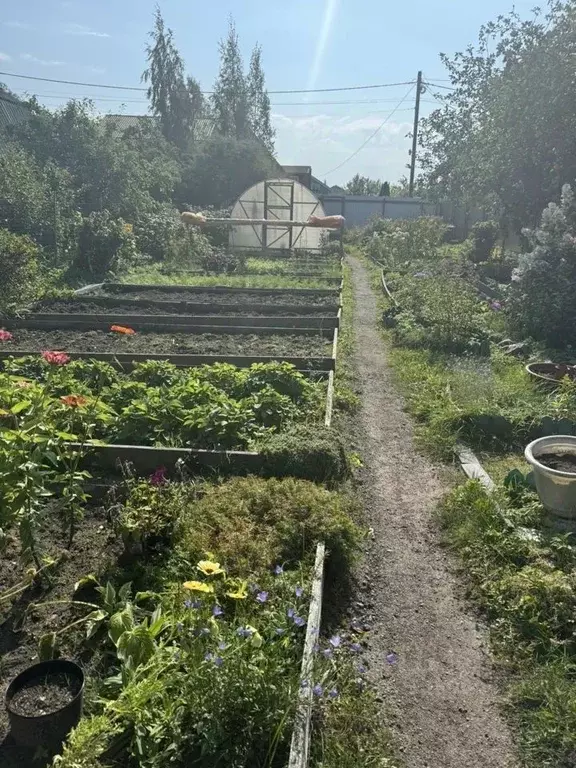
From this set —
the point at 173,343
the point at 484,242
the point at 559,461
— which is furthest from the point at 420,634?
the point at 484,242

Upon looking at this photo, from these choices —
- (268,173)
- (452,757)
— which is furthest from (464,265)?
(268,173)

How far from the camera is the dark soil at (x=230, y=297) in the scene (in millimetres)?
11945

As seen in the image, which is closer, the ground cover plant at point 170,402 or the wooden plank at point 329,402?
the ground cover plant at point 170,402

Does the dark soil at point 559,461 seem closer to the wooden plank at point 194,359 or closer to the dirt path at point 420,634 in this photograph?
the dirt path at point 420,634

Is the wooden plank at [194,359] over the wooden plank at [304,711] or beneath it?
over

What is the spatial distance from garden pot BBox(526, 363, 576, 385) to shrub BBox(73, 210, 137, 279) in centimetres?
1104

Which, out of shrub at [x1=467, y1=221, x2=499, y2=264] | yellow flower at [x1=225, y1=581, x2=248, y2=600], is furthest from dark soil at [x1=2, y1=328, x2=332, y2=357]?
shrub at [x1=467, y1=221, x2=499, y2=264]

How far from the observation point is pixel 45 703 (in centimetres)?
226

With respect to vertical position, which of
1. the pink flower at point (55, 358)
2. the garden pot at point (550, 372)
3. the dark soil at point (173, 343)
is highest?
the pink flower at point (55, 358)

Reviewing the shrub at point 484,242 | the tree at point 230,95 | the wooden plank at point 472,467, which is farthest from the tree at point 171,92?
the wooden plank at point 472,467

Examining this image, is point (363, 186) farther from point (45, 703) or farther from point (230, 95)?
point (45, 703)

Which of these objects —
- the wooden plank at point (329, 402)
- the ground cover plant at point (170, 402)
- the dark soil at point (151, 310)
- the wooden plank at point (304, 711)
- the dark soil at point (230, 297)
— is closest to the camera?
the wooden plank at point (304, 711)

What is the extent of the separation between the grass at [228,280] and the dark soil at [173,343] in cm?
483

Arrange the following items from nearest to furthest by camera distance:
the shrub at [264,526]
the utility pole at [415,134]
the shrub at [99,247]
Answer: the shrub at [264,526]
the shrub at [99,247]
the utility pole at [415,134]
